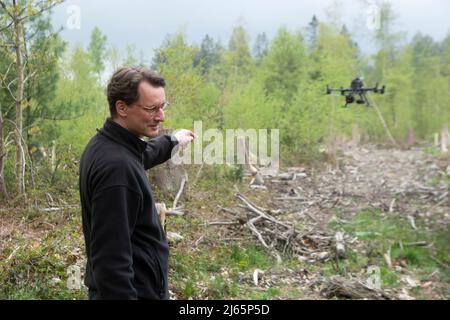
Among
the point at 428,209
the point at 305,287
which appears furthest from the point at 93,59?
the point at 305,287

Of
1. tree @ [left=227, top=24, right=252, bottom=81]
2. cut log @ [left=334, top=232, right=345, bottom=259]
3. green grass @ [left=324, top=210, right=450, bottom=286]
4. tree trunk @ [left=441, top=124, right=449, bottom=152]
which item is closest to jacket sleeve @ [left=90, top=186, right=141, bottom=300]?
green grass @ [left=324, top=210, right=450, bottom=286]

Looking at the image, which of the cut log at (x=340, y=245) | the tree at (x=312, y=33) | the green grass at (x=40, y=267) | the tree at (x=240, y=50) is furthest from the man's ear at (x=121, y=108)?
the tree at (x=312, y=33)

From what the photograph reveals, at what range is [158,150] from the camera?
2.64 metres

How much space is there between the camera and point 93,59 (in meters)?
19.4

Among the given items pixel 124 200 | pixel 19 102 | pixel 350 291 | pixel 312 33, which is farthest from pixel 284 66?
pixel 124 200

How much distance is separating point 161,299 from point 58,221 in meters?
4.21

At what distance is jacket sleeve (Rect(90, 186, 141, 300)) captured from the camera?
1788mm

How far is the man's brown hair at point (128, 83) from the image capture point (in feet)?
6.31

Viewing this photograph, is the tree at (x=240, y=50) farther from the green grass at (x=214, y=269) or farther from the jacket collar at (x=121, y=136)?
the jacket collar at (x=121, y=136)

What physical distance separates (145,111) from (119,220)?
18.5 inches

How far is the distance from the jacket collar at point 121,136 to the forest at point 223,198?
2.79 meters

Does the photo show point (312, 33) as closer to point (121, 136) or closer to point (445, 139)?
point (445, 139)

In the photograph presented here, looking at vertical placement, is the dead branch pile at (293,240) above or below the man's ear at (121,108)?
below
